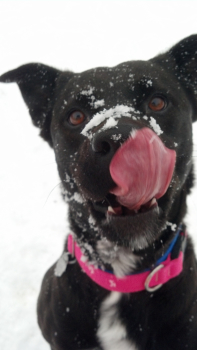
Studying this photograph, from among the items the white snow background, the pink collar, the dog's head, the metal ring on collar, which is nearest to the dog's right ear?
the dog's head

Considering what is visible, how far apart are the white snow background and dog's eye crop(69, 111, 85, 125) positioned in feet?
3.60

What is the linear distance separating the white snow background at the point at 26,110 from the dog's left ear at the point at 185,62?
2.37 ft

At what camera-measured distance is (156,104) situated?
184 cm

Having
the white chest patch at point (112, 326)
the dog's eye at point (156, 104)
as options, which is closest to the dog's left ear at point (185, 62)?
the dog's eye at point (156, 104)

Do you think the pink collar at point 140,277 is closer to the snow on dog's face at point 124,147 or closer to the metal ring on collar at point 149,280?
the metal ring on collar at point 149,280

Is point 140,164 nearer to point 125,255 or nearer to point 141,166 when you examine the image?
point 141,166

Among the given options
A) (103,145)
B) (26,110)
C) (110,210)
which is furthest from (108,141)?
(26,110)

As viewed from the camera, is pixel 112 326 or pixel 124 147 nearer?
pixel 124 147

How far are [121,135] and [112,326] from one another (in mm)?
1331

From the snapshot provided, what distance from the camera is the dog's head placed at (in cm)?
124

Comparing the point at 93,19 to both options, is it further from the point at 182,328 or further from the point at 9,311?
the point at 182,328

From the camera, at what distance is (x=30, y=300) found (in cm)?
345

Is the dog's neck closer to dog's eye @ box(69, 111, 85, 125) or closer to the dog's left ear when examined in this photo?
dog's eye @ box(69, 111, 85, 125)

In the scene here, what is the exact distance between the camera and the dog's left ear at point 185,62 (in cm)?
222
